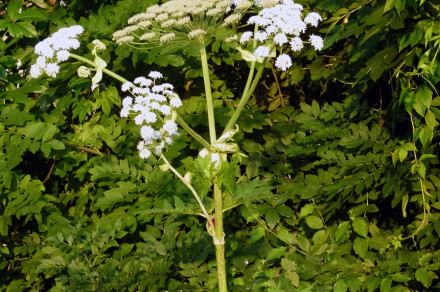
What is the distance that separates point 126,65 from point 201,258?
57.5 inches

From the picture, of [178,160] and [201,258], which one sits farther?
[178,160]

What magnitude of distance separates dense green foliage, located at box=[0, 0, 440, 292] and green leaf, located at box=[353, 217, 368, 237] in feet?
0.06

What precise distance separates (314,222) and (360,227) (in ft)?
0.74

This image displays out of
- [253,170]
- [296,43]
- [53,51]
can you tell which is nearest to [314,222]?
[253,170]

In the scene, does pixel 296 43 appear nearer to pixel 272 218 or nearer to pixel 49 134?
pixel 272 218

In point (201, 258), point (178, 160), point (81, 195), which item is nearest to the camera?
point (201, 258)

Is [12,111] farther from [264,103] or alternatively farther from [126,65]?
[264,103]

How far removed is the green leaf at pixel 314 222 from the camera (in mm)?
3018

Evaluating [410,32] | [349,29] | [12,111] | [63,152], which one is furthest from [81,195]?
[410,32]

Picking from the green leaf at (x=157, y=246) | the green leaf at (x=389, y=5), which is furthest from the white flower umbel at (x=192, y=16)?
the green leaf at (x=157, y=246)

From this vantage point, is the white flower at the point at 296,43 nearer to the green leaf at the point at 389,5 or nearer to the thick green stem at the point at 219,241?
the thick green stem at the point at 219,241

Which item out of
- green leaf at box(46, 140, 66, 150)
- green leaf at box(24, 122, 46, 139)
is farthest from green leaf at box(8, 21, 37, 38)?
green leaf at box(46, 140, 66, 150)

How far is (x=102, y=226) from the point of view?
299cm

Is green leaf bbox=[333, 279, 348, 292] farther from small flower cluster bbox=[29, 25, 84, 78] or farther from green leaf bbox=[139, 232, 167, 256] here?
small flower cluster bbox=[29, 25, 84, 78]
